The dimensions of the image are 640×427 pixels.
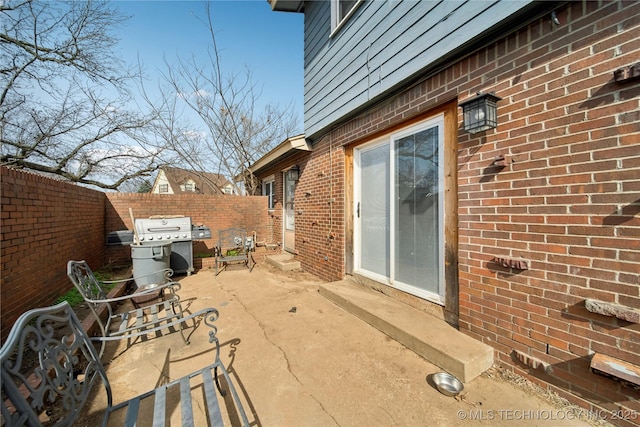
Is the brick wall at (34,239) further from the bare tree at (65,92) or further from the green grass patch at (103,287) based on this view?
the bare tree at (65,92)

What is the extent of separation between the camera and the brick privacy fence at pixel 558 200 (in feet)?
4.99

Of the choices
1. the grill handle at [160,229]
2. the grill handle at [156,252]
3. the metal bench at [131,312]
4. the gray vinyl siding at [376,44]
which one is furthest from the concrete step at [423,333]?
the grill handle at [160,229]

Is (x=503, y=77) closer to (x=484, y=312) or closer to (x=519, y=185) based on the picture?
(x=519, y=185)

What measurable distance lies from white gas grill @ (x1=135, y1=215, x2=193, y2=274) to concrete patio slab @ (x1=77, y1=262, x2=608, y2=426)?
8.30 feet

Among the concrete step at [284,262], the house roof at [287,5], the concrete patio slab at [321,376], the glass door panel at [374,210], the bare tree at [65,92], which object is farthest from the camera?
the bare tree at [65,92]

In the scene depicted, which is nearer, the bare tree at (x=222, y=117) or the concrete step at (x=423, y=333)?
the concrete step at (x=423, y=333)

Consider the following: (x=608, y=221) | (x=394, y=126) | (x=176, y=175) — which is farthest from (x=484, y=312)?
(x=176, y=175)

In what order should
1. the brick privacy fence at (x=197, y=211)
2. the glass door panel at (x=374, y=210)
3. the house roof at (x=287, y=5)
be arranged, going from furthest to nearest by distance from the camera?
the brick privacy fence at (x=197, y=211) → the house roof at (x=287, y=5) → the glass door panel at (x=374, y=210)

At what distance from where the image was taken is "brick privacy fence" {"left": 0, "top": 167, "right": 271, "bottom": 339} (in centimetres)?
247

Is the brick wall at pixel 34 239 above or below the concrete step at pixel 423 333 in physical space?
above

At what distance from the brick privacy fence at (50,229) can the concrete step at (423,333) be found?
11.8ft

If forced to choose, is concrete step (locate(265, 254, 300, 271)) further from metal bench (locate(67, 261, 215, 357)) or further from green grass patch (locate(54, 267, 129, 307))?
green grass patch (locate(54, 267, 129, 307))

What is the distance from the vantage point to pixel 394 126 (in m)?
3.24

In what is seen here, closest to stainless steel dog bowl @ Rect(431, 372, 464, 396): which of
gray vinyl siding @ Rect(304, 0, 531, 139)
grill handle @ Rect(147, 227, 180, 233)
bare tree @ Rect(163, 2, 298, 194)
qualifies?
gray vinyl siding @ Rect(304, 0, 531, 139)
